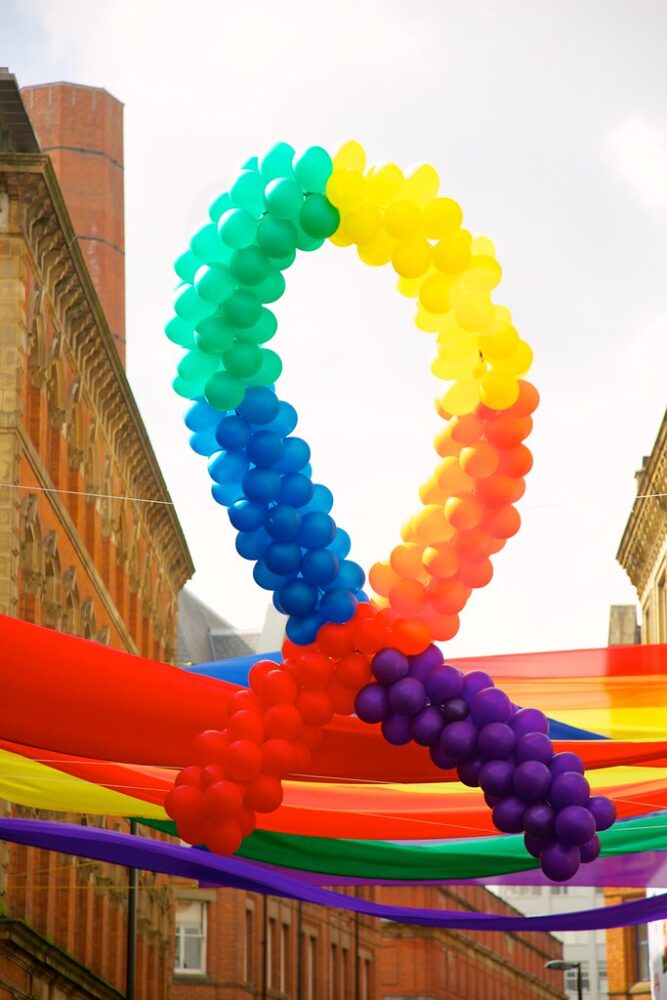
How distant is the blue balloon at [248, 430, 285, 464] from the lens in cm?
Result: 998

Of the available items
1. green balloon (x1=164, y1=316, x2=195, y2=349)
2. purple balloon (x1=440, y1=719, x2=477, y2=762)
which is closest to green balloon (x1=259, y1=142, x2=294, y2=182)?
green balloon (x1=164, y1=316, x2=195, y2=349)

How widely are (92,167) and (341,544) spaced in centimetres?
4477

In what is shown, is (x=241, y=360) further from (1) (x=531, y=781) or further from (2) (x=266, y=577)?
(1) (x=531, y=781)

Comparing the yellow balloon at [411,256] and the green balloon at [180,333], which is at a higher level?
the yellow balloon at [411,256]

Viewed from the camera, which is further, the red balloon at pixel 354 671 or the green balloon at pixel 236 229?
the red balloon at pixel 354 671

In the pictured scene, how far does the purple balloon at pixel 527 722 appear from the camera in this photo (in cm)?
1015

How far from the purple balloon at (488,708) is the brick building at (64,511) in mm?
8353

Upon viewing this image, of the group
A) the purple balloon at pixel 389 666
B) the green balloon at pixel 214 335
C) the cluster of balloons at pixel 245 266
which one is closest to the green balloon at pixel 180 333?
the cluster of balloons at pixel 245 266

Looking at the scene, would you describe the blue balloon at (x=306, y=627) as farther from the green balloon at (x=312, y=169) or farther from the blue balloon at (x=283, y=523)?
the green balloon at (x=312, y=169)

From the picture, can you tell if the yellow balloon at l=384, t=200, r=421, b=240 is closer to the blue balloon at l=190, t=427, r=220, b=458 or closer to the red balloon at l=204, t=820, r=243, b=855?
the blue balloon at l=190, t=427, r=220, b=458

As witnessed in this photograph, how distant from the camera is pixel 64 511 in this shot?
27031 millimetres

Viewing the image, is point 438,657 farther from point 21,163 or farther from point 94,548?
point 94,548

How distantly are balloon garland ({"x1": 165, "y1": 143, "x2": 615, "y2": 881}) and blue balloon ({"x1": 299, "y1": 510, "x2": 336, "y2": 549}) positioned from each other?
11mm

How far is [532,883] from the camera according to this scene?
1455cm
